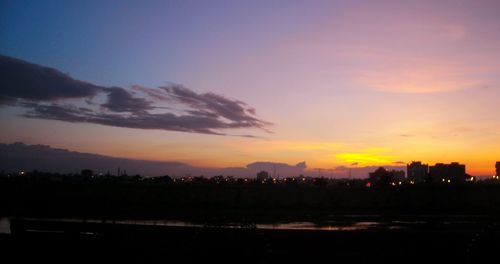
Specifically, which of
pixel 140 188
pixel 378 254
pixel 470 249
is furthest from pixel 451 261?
pixel 140 188

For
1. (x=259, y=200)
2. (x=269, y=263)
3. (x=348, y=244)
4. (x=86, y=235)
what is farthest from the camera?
(x=259, y=200)

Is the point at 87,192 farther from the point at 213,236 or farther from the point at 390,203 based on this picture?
the point at 213,236

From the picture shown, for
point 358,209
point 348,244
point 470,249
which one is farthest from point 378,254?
point 358,209

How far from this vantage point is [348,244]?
16.6m

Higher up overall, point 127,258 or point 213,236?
point 213,236

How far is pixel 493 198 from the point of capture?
184ft

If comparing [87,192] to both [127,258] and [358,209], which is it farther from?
[127,258]

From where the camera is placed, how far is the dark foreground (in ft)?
38.2

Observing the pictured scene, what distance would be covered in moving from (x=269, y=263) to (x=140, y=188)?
54503 millimetres

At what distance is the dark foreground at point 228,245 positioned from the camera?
11.6m

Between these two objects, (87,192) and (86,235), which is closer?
(86,235)

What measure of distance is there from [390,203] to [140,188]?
1328 inches

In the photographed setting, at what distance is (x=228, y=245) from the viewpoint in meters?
11.4

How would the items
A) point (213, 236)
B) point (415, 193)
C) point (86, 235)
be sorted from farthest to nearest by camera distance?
point (415, 193)
point (86, 235)
point (213, 236)
